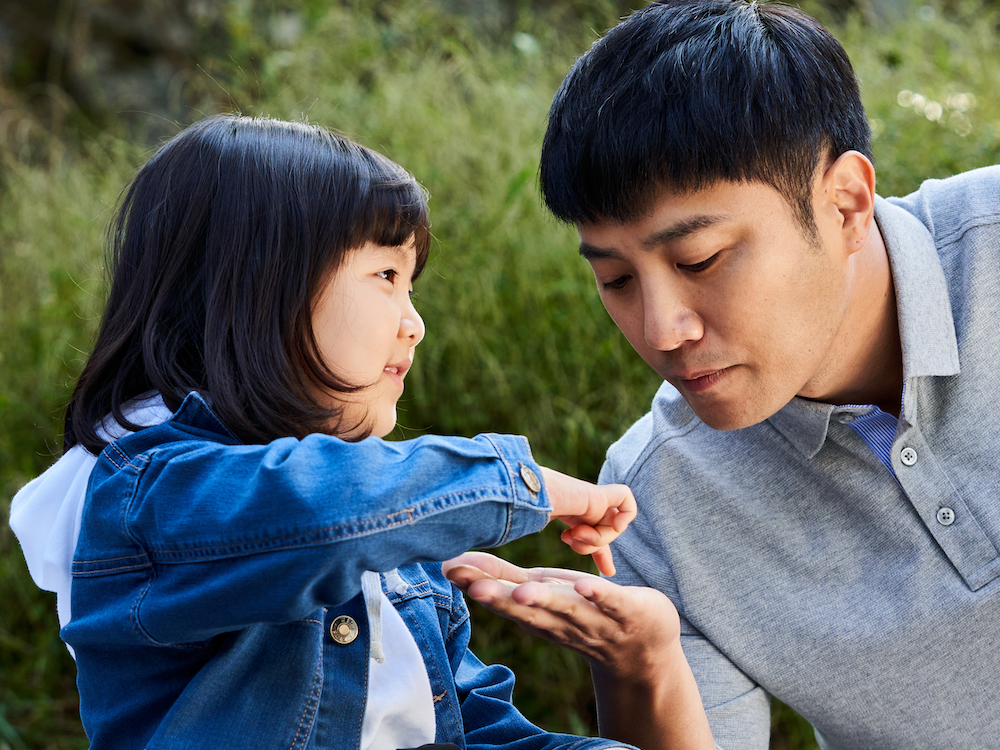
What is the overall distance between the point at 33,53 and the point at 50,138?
1.30 meters

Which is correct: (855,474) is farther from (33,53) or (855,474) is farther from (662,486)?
(33,53)

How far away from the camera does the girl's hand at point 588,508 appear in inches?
47.8

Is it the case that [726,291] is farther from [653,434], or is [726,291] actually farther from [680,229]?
[653,434]

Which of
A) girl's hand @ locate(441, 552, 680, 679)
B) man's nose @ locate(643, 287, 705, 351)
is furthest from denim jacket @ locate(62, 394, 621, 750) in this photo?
man's nose @ locate(643, 287, 705, 351)

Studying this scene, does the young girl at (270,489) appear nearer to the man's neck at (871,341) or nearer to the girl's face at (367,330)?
the girl's face at (367,330)

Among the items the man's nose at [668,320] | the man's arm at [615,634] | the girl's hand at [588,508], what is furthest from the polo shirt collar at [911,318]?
the girl's hand at [588,508]

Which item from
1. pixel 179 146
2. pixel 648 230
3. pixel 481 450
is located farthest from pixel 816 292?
pixel 179 146

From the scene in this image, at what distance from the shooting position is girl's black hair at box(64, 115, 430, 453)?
4.24 feet

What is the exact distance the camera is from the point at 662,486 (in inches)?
72.6

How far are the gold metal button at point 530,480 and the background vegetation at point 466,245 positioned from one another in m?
1.03

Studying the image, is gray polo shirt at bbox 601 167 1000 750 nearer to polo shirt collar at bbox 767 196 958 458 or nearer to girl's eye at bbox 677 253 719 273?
polo shirt collar at bbox 767 196 958 458

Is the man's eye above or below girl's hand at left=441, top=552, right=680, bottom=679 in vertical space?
above

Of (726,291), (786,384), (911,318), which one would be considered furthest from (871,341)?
(726,291)

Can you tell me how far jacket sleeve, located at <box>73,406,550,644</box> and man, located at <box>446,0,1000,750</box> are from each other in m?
0.33
